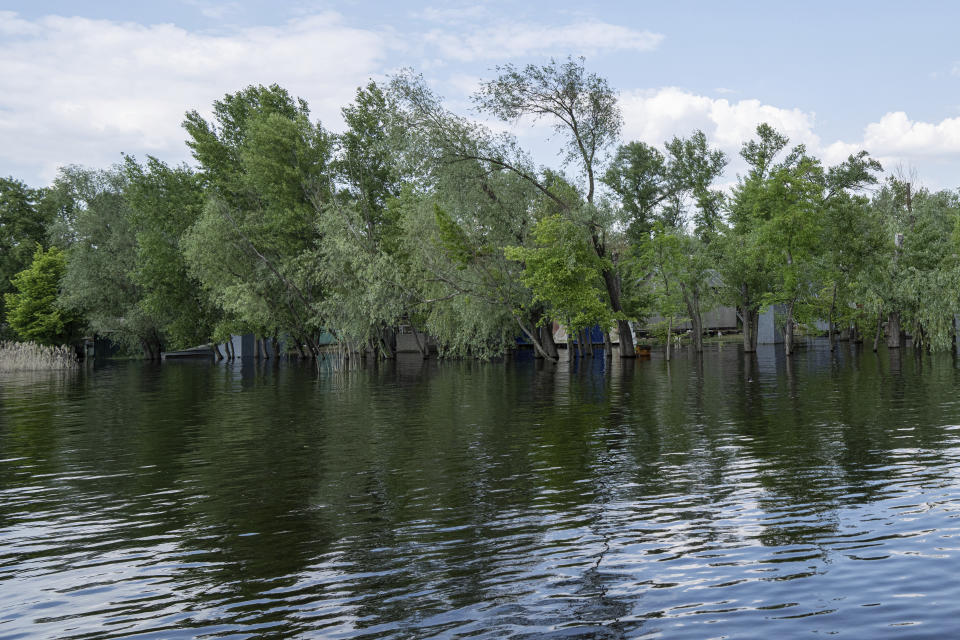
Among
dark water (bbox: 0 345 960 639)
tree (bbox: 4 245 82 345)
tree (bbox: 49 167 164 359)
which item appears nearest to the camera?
dark water (bbox: 0 345 960 639)

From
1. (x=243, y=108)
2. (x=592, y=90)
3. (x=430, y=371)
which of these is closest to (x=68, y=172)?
(x=243, y=108)

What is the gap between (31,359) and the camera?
57.3 metres

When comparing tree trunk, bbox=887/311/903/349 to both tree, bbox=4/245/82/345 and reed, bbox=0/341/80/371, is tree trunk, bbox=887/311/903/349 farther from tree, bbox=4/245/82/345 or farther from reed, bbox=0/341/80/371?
tree, bbox=4/245/82/345

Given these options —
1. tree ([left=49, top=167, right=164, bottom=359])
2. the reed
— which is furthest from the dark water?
tree ([left=49, top=167, right=164, bottom=359])

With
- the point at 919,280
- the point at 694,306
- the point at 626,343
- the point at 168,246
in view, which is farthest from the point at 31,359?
the point at 919,280

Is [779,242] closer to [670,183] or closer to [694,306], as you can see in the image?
[694,306]

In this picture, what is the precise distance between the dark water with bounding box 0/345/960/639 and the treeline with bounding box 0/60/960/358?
24.2m

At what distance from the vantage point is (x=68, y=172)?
77.7 m

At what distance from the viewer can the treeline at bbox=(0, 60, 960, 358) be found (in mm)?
42875

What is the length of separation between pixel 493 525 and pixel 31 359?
5749 cm

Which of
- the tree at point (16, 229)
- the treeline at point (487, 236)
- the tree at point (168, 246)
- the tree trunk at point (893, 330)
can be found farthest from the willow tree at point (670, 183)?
the tree at point (16, 229)

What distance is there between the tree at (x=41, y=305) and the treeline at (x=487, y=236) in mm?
6489

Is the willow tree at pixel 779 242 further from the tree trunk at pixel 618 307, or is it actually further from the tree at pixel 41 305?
the tree at pixel 41 305

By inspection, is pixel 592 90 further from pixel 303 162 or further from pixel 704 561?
pixel 704 561
